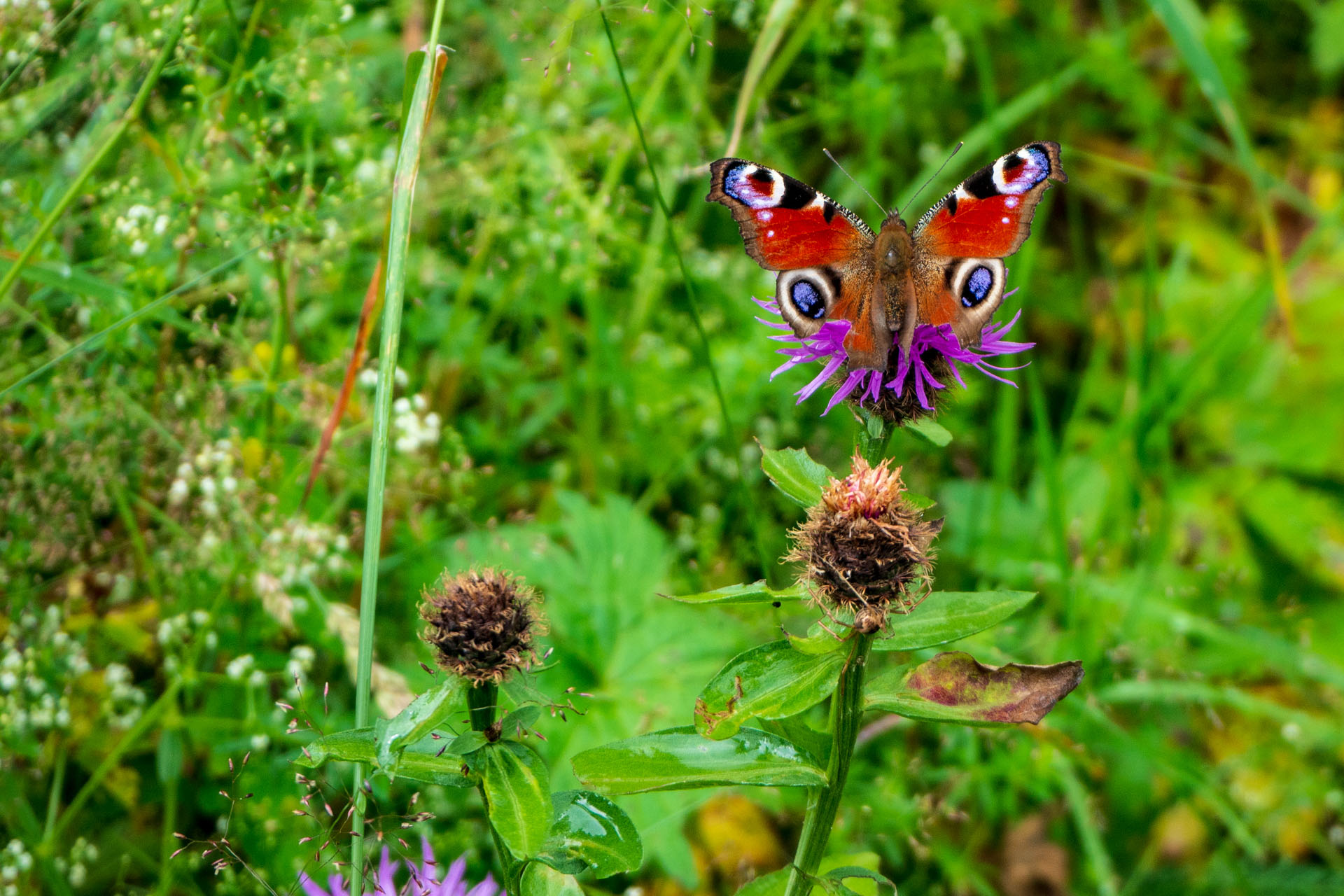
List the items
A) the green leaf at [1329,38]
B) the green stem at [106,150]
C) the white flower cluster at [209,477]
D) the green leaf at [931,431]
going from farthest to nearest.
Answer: the green leaf at [1329,38] < the white flower cluster at [209,477] < the green stem at [106,150] < the green leaf at [931,431]

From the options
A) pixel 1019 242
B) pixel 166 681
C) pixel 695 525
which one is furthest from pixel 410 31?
pixel 1019 242

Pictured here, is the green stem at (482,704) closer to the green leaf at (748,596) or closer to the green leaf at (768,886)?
the green leaf at (748,596)

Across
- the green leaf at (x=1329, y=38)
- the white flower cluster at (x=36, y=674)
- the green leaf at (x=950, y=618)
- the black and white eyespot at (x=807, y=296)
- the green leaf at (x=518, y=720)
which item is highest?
the green leaf at (x=1329, y=38)

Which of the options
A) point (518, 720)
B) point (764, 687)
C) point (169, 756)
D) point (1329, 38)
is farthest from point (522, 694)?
point (1329, 38)

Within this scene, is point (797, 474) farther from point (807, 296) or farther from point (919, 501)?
point (807, 296)

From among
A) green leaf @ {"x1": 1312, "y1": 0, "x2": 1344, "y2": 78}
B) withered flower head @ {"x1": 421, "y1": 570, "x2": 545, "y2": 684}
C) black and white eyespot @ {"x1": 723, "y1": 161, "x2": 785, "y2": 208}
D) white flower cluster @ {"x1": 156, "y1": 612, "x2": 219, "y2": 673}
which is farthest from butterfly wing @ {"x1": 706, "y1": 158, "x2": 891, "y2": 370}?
green leaf @ {"x1": 1312, "y1": 0, "x2": 1344, "y2": 78}

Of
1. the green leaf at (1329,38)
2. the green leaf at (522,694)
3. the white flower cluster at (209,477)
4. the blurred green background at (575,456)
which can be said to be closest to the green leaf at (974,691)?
the green leaf at (522,694)

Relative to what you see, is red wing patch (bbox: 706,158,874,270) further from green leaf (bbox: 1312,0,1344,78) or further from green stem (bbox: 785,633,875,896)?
green leaf (bbox: 1312,0,1344,78)
